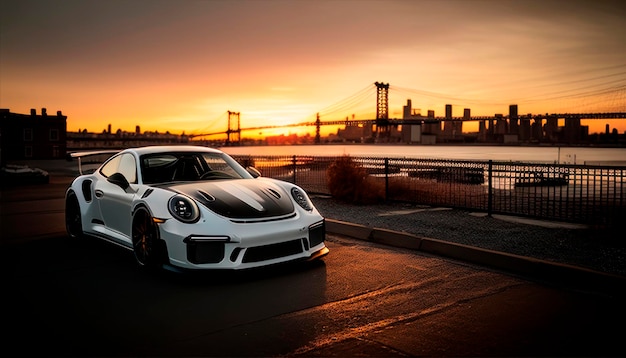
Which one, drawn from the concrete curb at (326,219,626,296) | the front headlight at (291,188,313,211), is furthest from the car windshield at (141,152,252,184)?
the concrete curb at (326,219,626,296)

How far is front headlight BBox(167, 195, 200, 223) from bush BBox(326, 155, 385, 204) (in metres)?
7.52

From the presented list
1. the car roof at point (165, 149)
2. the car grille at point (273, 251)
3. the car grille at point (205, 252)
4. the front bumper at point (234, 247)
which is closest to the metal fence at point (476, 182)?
the car grille at point (273, 251)

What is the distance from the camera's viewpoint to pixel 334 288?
17.2ft

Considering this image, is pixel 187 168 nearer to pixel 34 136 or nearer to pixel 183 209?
pixel 183 209

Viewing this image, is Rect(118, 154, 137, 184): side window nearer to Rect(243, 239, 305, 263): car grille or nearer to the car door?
the car door

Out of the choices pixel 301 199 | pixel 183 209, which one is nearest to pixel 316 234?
pixel 301 199

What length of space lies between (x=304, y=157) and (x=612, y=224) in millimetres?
9048

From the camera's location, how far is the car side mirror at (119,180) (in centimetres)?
645

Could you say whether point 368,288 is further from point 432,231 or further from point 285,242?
point 432,231

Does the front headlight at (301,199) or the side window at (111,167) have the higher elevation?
the side window at (111,167)

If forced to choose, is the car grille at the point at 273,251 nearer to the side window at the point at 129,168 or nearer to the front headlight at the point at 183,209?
the front headlight at the point at 183,209

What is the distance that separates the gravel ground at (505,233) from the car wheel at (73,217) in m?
4.65

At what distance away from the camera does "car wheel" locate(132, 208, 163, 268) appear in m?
5.62

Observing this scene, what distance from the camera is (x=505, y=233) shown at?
8164mm
